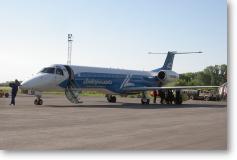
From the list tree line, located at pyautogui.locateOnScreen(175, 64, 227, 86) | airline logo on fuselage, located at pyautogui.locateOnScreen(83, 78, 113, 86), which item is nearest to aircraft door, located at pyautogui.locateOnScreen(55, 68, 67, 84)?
airline logo on fuselage, located at pyautogui.locateOnScreen(83, 78, 113, 86)

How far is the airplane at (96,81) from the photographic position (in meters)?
26.6

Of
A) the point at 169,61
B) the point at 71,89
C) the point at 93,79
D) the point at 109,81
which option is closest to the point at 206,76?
the point at 169,61

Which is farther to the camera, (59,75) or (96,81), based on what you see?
(96,81)

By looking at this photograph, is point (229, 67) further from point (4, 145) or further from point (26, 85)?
point (26, 85)

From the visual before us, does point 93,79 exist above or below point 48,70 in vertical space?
below

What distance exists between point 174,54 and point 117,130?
29.9m

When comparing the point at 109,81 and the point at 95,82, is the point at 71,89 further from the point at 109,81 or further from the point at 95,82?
the point at 109,81

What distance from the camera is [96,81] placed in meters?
30.1

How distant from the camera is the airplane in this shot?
26.6 meters

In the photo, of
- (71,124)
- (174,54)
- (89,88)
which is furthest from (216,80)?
(71,124)

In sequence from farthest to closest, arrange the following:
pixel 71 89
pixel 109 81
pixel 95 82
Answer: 1. pixel 109 81
2. pixel 95 82
3. pixel 71 89

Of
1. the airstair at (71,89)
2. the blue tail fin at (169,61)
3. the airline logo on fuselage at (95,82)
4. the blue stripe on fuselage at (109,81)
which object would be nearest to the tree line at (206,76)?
the blue tail fin at (169,61)

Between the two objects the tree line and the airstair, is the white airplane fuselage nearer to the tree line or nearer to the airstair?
the airstair

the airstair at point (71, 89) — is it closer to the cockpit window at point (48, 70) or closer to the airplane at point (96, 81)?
the airplane at point (96, 81)
